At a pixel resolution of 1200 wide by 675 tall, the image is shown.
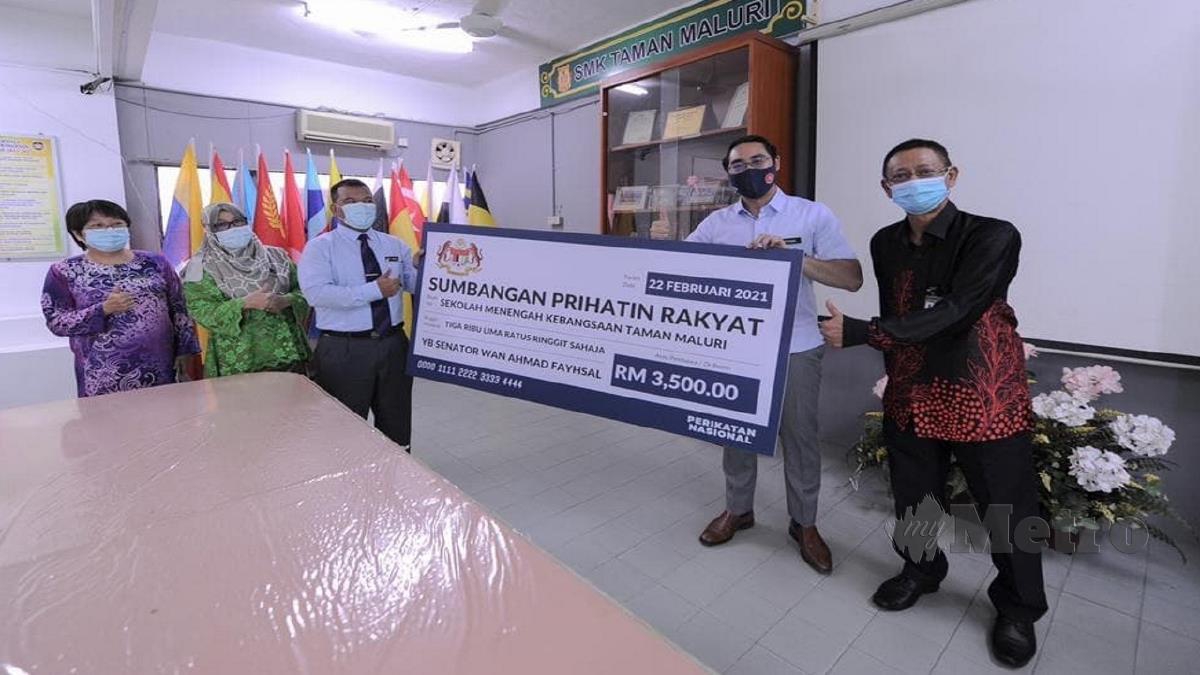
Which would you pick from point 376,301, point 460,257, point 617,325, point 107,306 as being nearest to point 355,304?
point 376,301

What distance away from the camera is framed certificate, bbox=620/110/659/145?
365 centimetres

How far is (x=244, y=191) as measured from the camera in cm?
428

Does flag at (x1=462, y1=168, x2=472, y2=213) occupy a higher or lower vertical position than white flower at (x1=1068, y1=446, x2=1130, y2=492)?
higher

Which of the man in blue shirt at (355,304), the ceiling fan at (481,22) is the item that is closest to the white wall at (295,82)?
the ceiling fan at (481,22)

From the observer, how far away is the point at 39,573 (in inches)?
37.4

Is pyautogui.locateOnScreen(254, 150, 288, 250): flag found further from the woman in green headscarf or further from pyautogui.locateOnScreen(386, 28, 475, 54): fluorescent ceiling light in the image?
the woman in green headscarf

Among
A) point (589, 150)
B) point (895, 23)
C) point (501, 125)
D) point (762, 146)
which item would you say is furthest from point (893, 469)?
point (501, 125)

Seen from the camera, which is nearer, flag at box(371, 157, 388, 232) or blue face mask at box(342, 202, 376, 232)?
blue face mask at box(342, 202, 376, 232)

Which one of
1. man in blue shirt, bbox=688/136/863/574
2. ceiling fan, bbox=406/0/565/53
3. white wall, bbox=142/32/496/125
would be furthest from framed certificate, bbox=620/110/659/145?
man in blue shirt, bbox=688/136/863/574

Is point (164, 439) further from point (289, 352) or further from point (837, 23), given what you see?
point (837, 23)

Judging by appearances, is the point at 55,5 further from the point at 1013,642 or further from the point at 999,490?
the point at 1013,642

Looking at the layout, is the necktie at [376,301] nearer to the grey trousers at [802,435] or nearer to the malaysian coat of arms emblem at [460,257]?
the malaysian coat of arms emblem at [460,257]

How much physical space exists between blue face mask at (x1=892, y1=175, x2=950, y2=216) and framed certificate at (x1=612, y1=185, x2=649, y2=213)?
7.31ft

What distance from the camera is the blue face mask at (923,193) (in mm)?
1604
